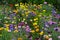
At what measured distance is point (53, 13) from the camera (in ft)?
20.2

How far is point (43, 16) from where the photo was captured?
5672 millimetres

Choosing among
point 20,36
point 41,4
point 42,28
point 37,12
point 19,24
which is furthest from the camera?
point 41,4

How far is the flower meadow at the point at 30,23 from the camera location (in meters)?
4.74

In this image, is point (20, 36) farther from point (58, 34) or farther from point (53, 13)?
point (53, 13)

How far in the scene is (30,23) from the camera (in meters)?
5.56

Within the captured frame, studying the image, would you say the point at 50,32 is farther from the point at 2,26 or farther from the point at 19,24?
the point at 2,26

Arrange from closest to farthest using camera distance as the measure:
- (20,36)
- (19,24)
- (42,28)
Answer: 1. (20,36)
2. (42,28)
3. (19,24)

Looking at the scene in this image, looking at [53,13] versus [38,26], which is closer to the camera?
[38,26]

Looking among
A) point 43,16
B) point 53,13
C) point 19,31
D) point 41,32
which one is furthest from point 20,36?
point 53,13

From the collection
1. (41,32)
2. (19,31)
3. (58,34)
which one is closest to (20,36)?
(19,31)

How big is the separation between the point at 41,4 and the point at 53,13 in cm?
65

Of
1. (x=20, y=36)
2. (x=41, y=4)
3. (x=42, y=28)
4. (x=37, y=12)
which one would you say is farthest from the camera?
(x=41, y=4)

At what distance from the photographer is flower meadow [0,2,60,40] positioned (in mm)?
4738

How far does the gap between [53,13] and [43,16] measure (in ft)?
1.96
